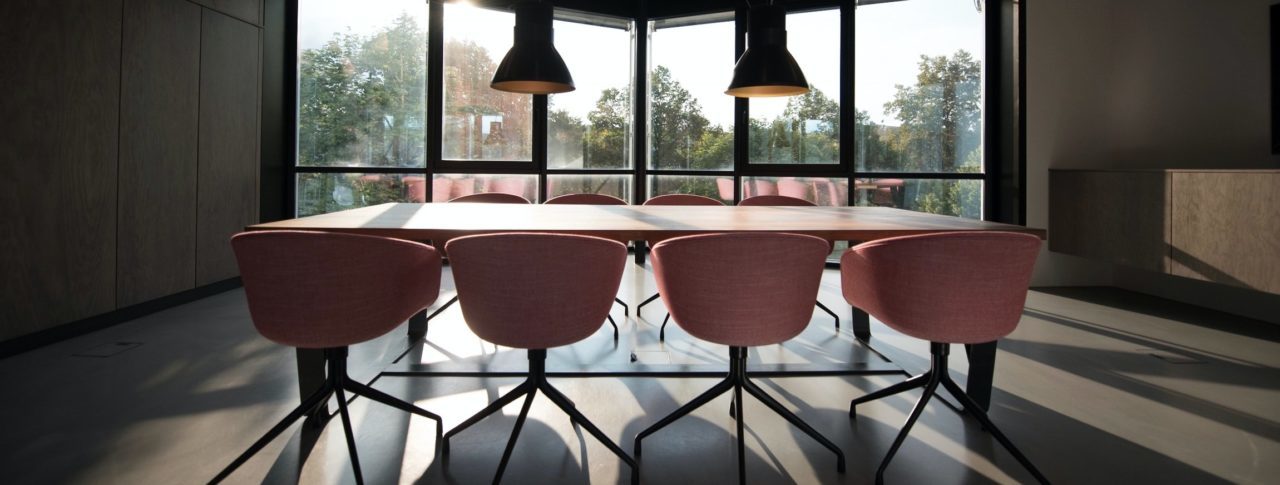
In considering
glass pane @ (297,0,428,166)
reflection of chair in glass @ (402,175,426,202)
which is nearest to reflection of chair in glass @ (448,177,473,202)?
reflection of chair in glass @ (402,175,426,202)

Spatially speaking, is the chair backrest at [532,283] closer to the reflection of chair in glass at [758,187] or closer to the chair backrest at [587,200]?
the chair backrest at [587,200]

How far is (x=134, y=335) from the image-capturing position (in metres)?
3.65

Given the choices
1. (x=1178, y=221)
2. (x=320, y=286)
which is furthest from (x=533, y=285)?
(x=1178, y=221)

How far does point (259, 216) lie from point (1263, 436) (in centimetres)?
627

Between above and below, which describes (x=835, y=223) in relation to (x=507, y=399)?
above

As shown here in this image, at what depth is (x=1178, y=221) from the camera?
4105mm

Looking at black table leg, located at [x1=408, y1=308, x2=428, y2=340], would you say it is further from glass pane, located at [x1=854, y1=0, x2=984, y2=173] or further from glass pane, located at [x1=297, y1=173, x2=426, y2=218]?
glass pane, located at [x1=854, y1=0, x2=984, y2=173]

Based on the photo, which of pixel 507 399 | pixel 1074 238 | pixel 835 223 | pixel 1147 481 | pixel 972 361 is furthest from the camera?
pixel 1074 238

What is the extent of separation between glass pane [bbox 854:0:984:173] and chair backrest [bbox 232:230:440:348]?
5146mm

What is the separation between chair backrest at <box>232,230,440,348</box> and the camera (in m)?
1.86

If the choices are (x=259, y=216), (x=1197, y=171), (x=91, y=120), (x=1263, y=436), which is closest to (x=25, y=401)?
(x=91, y=120)

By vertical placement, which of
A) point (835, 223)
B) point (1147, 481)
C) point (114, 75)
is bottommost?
point (1147, 481)

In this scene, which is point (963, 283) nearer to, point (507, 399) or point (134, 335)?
point (507, 399)

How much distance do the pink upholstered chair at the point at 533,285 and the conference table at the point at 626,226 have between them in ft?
1.23
